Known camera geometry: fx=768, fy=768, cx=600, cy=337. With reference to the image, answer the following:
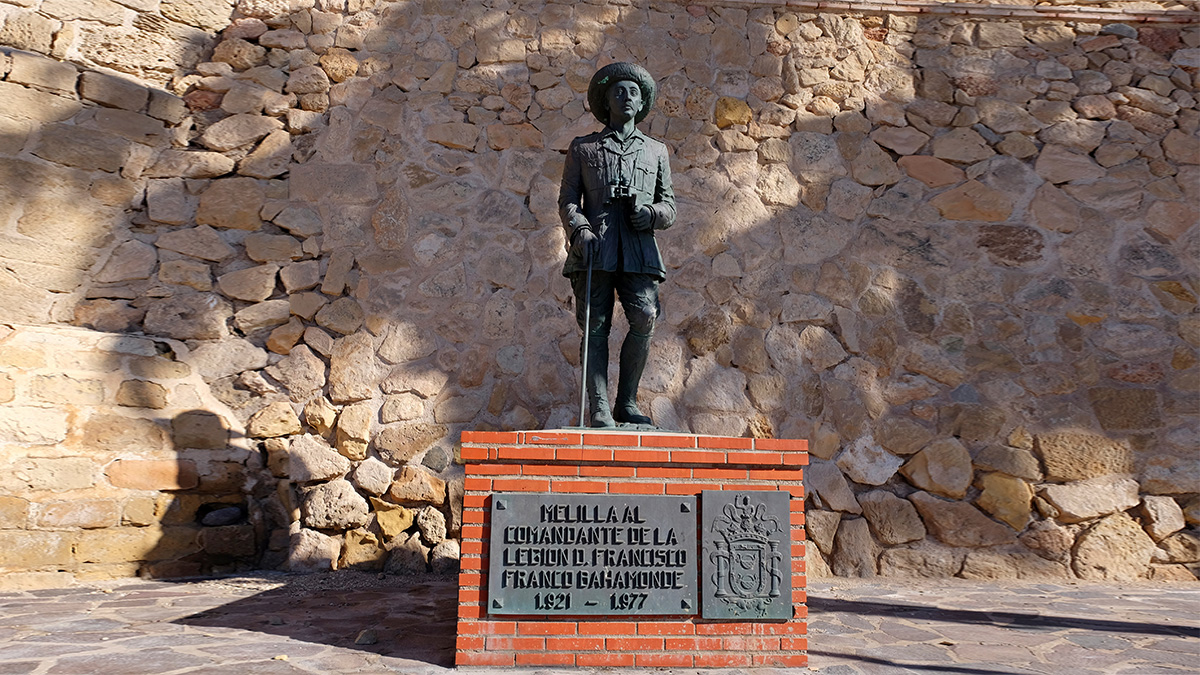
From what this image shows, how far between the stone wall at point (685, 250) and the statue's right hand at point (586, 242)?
6.09 feet

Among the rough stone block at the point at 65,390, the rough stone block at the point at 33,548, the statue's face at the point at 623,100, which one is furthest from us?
the rough stone block at the point at 65,390

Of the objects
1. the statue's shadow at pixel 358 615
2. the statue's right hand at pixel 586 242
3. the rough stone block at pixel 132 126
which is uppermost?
the rough stone block at pixel 132 126

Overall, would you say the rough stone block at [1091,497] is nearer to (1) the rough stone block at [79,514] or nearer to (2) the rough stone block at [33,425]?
(1) the rough stone block at [79,514]

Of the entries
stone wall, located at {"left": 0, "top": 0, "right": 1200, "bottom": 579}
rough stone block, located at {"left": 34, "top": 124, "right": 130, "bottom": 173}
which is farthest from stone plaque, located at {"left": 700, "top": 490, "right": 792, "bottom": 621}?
rough stone block, located at {"left": 34, "top": 124, "right": 130, "bottom": 173}

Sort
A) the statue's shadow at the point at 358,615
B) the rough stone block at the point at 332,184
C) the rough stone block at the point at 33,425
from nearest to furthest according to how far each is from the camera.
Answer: the statue's shadow at the point at 358,615, the rough stone block at the point at 33,425, the rough stone block at the point at 332,184

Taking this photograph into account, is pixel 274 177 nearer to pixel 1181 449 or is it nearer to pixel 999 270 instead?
pixel 999 270

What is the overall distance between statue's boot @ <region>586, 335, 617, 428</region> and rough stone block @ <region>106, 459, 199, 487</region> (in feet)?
8.87

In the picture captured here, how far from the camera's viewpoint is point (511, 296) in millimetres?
5180

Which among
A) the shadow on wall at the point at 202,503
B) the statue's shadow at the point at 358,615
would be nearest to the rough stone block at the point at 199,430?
the shadow on wall at the point at 202,503

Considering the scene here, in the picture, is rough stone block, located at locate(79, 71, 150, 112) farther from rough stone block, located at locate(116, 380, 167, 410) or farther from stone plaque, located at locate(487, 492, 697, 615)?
stone plaque, located at locate(487, 492, 697, 615)

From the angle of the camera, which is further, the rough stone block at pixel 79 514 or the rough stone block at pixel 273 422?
the rough stone block at pixel 273 422

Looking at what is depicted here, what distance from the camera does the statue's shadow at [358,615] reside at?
298cm

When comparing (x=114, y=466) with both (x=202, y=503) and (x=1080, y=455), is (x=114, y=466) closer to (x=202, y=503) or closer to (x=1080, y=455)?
(x=202, y=503)

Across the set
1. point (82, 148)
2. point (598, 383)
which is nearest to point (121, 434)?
point (82, 148)
